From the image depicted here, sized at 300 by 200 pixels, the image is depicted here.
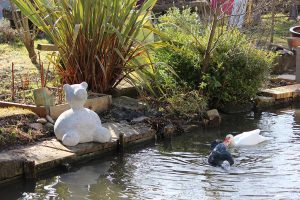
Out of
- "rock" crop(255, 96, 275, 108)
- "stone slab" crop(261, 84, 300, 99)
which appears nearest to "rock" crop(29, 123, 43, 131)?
"rock" crop(255, 96, 275, 108)

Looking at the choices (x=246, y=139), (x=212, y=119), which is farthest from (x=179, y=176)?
(x=212, y=119)

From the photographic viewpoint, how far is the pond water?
20.3ft

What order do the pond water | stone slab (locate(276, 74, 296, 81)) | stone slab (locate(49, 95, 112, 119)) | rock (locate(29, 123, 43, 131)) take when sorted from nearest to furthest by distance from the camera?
the pond water → rock (locate(29, 123, 43, 131)) → stone slab (locate(49, 95, 112, 119)) → stone slab (locate(276, 74, 296, 81))

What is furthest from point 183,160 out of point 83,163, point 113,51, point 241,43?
point 241,43

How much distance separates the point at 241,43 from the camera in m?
10.1

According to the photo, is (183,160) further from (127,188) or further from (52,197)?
(52,197)

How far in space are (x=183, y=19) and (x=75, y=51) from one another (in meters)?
2.32

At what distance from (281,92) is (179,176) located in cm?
504

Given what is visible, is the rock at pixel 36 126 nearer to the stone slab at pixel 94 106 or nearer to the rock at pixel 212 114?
the stone slab at pixel 94 106

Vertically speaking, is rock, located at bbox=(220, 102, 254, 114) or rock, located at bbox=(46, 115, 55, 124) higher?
rock, located at bbox=(46, 115, 55, 124)

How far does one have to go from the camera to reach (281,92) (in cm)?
1119

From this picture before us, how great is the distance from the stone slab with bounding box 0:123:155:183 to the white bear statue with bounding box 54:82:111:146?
0.32 ft

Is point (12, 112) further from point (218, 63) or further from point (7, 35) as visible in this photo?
point (7, 35)

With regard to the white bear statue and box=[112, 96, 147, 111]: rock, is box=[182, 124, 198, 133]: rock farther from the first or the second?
the white bear statue
